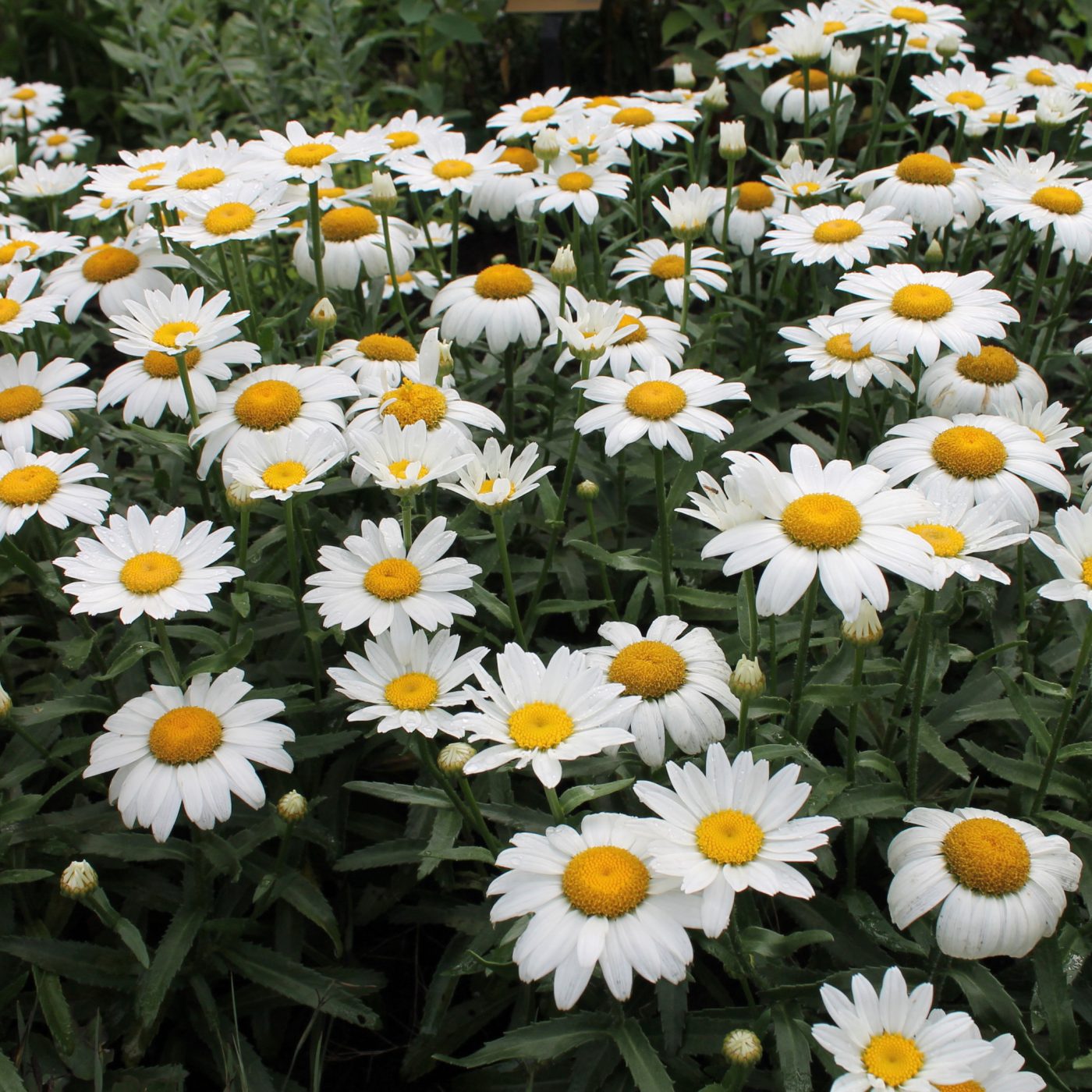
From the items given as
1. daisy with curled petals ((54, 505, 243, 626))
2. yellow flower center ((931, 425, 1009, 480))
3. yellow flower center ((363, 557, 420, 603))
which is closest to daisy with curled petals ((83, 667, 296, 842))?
daisy with curled petals ((54, 505, 243, 626))

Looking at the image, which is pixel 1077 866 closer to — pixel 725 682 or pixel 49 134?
pixel 725 682

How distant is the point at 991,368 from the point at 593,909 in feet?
5.89

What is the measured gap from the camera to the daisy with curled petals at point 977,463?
228 cm

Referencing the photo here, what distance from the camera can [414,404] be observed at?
2.58m

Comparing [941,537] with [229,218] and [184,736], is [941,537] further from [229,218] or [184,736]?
[229,218]

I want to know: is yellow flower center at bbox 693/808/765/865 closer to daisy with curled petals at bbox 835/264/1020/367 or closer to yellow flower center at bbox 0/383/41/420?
daisy with curled petals at bbox 835/264/1020/367

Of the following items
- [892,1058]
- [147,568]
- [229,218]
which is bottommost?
[892,1058]

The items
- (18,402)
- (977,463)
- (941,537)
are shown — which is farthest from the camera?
(18,402)

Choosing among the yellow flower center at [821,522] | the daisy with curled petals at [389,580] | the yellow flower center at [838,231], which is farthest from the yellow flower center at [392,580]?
the yellow flower center at [838,231]

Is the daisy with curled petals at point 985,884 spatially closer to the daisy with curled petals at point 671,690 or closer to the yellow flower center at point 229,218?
the daisy with curled petals at point 671,690

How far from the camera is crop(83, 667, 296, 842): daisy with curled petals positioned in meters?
2.06

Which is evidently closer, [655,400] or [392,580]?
[392,580]

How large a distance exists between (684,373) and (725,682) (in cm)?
79

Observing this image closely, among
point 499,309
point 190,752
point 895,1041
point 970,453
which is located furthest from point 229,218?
point 895,1041
